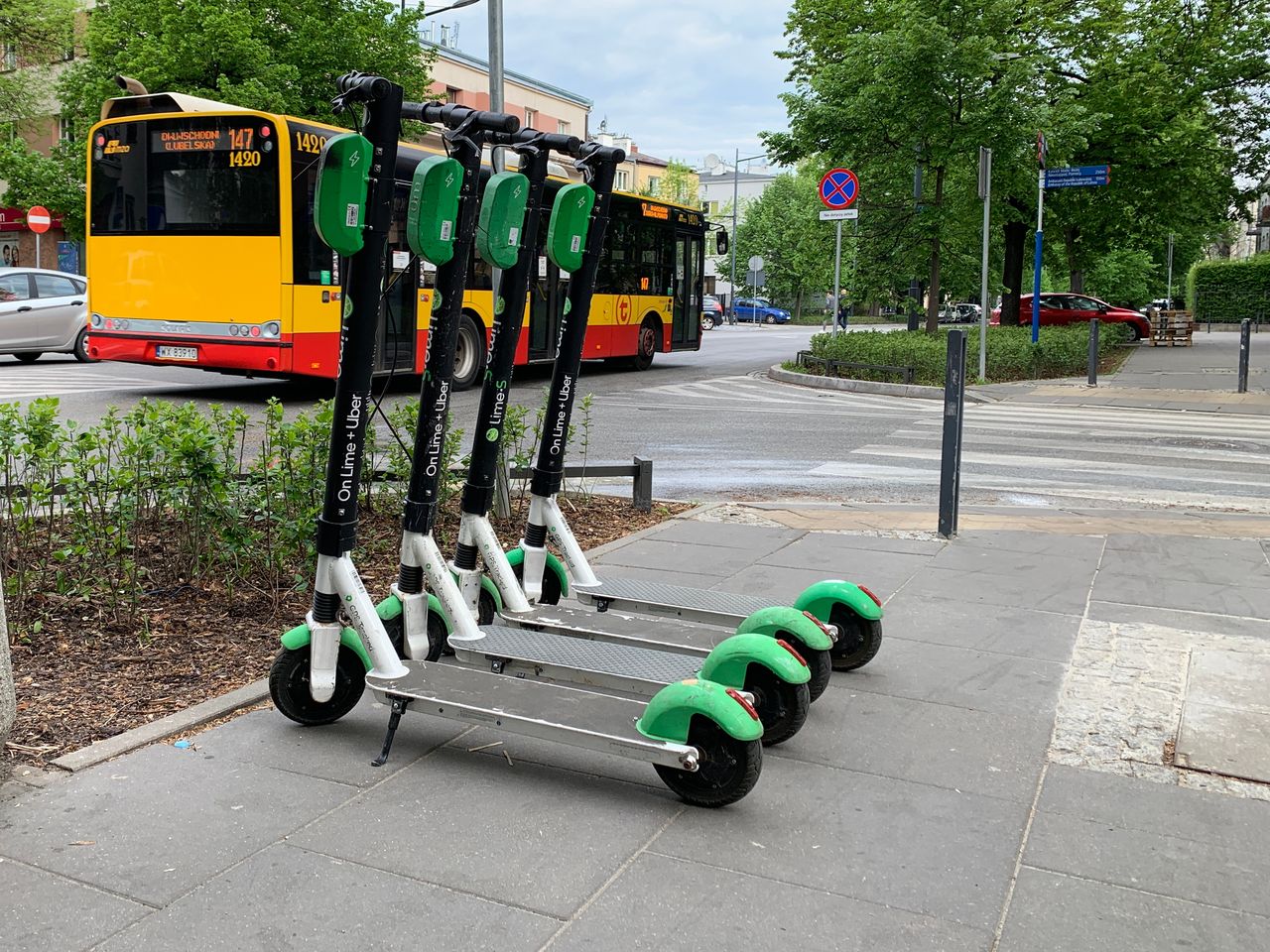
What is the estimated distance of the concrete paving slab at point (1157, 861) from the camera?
3.10 meters

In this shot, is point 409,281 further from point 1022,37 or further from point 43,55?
point 43,55

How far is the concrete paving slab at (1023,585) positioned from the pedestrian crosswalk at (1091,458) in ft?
9.87

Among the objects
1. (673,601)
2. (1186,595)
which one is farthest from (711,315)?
(673,601)

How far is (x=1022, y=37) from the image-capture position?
1137 inches

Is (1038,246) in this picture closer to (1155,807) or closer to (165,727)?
(1155,807)

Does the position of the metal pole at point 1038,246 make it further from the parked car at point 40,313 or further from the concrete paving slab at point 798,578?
the concrete paving slab at point 798,578

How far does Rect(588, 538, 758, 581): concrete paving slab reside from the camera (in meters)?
6.73

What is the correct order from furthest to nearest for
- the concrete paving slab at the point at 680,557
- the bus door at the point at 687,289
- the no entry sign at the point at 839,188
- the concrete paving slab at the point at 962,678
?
the bus door at the point at 687,289 → the no entry sign at the point at 839,188 → the concrete paving slab at the point at 680,557 → the concrete paving slab at the point at 962,678

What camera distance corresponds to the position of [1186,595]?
6.22 m

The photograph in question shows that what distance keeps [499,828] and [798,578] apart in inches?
133

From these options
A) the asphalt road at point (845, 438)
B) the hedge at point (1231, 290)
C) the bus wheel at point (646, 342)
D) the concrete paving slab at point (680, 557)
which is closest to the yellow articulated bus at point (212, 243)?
the asphalt road at point (845, 438)

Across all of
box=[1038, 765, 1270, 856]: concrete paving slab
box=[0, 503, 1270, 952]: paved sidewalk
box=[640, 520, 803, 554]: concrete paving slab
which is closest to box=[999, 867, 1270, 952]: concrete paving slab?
box=[0, 503, 1270, 952]: paved sidewalk

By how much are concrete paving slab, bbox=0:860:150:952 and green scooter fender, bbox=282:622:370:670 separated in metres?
1.14

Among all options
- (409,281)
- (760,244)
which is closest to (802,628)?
(409,281)
